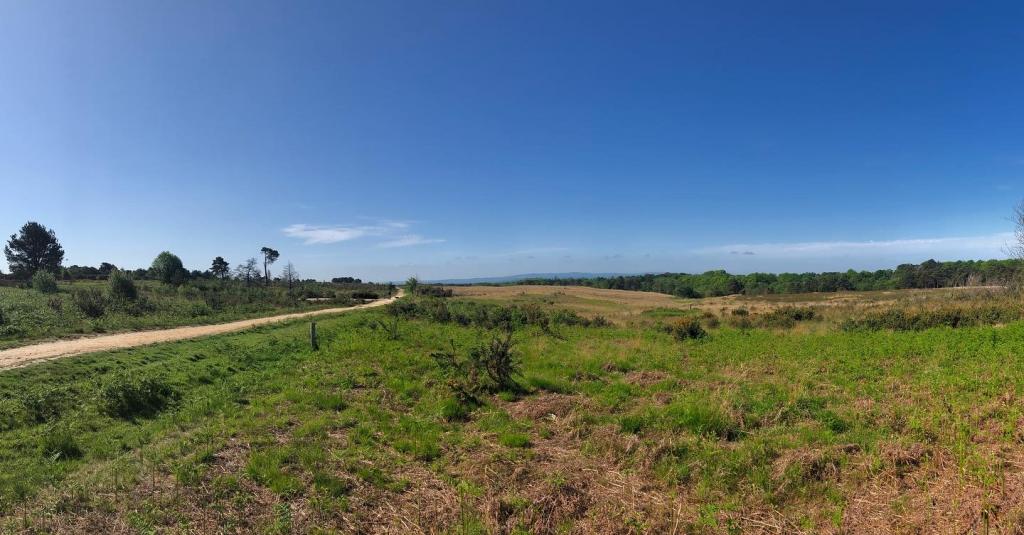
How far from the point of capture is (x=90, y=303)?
100 feet

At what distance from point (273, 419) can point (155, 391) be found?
4577 mm

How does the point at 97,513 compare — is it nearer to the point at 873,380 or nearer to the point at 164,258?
the point at 873,380

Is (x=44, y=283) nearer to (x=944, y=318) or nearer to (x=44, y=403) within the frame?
(x=44, y=403)

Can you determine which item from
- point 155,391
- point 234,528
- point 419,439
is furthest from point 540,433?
point 155,391

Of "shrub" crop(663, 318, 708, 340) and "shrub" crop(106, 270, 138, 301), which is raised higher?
"shrub" crop(106, 270, 138, 301)

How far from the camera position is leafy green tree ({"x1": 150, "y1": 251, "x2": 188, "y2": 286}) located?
65.8 meters

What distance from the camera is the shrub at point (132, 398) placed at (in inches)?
397

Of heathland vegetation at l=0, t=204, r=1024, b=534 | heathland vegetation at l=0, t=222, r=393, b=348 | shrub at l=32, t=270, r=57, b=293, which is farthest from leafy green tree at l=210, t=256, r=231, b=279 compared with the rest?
heathland vegetation at l=0, t=204, r=1024, b=534

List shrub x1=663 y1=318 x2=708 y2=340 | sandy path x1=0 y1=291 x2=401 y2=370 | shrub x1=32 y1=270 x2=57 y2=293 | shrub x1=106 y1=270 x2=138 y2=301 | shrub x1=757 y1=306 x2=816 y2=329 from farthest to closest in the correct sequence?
shrub x1=32 y1=270 x2=57 y2=293 → shrub x1=106 y1=270 x2=138 y2=301 → shrub x1=757 y1=306 x2=816 y2=329 → shrub x1=663 y1=318 x2=708 y2=340 → sandy path x1=0 y1=291 x2=401 y2=370

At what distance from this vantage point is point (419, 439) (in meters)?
8.61

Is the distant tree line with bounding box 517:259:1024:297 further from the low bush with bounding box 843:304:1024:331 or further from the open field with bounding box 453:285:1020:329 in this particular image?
the low bush with bounding box 843:304:1024:331

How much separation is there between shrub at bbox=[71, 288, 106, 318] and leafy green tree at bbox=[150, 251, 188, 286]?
37.7 meters

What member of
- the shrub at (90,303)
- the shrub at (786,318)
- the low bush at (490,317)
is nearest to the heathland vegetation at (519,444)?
the shrub at (786,318)

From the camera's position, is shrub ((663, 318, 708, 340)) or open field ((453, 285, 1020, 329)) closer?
shrub ((663, 318, 708, 340))
